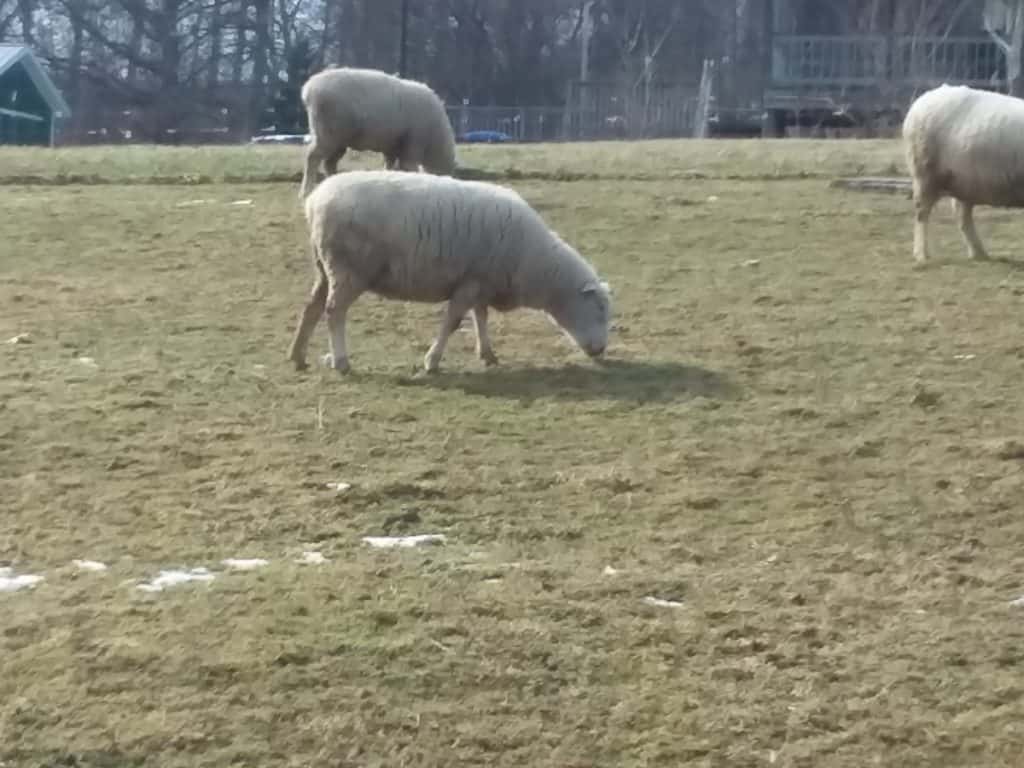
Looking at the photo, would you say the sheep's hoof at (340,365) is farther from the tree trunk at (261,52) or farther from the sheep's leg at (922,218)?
the tree trunk at (261,52)

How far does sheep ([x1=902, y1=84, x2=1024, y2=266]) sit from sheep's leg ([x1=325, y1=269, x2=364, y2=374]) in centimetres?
516

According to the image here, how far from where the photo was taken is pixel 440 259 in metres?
8.91

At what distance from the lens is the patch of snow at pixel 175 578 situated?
5.46 m

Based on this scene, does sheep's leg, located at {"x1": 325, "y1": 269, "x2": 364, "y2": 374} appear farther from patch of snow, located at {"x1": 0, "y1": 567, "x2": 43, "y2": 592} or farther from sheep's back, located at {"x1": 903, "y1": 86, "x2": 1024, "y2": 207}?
sheep's back, located at {"x1": 903, "y1": 86, "x2": 1024, "y2": 207}

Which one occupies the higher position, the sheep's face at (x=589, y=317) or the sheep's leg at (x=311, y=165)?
the sheep's leg at (x=311, y=165)

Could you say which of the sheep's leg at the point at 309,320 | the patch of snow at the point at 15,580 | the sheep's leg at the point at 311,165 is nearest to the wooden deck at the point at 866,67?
the sheep's leg at the point at 311,165

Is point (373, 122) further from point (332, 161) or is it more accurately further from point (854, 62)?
point (854, 62)

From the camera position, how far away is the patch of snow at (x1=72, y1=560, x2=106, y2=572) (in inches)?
223

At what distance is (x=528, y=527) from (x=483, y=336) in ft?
10.1

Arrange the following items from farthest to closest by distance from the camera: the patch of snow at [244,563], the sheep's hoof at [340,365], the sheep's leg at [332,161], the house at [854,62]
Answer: the house at [854,62] → the sheep's leg at [332,161] → the sheep's hoof at [340,365] → the patch of snow at [244,563]

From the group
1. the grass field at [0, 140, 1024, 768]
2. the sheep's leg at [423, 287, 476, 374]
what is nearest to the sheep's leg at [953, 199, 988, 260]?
the grass field at [0, 140, 1024, 768]

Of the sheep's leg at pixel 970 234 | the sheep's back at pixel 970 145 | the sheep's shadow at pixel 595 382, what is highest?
the sheep's back at pixel 970 145

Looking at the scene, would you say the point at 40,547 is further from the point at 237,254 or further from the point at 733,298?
the point at 237,254

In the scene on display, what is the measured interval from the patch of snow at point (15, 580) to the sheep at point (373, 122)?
10.4 m
